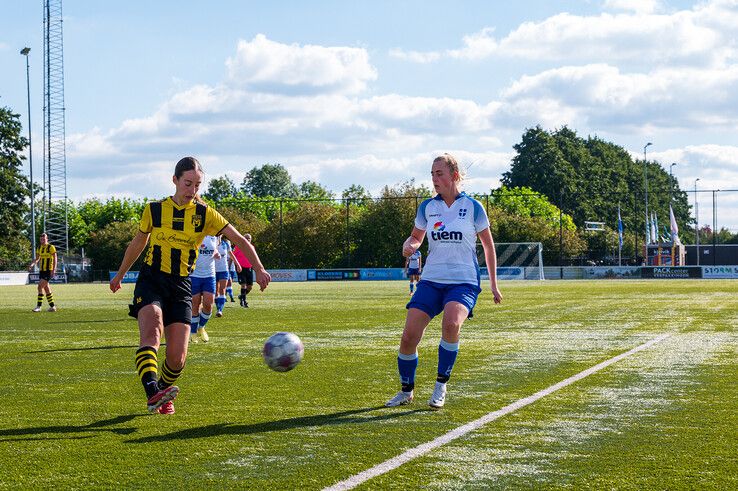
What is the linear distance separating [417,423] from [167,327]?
6.89ft

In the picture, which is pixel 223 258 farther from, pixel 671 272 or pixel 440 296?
pixel 671 272

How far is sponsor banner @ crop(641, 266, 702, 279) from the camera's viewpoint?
63625mm

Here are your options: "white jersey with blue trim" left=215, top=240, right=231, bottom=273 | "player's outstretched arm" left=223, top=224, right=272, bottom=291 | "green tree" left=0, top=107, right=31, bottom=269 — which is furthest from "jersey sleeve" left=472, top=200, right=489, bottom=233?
"green tree" left=0, top=107, right=31, bottom=269

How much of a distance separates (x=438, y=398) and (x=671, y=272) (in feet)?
197

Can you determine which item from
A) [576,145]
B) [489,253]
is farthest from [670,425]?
[576,145]

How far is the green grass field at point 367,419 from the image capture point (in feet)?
17.1

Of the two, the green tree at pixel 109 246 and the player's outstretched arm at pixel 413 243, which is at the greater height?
the green tree at pixel 109 246

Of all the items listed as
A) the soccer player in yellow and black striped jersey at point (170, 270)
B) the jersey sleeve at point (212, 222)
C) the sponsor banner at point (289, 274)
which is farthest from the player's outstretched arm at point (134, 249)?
the sponsor banner at point (289, 274)

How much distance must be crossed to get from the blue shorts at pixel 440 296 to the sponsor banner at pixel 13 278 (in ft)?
199

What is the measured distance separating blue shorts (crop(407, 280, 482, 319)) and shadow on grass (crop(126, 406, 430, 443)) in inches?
33.6

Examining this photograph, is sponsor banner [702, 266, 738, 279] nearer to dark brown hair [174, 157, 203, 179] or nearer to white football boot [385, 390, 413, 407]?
white football boot [385, 390, 413, 407]

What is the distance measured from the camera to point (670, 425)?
668 cm

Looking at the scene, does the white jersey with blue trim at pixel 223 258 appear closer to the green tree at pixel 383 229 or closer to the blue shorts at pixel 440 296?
the blue shorts at pixel 440 296

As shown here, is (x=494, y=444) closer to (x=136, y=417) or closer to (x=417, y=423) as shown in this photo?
(x=417, y=423)
